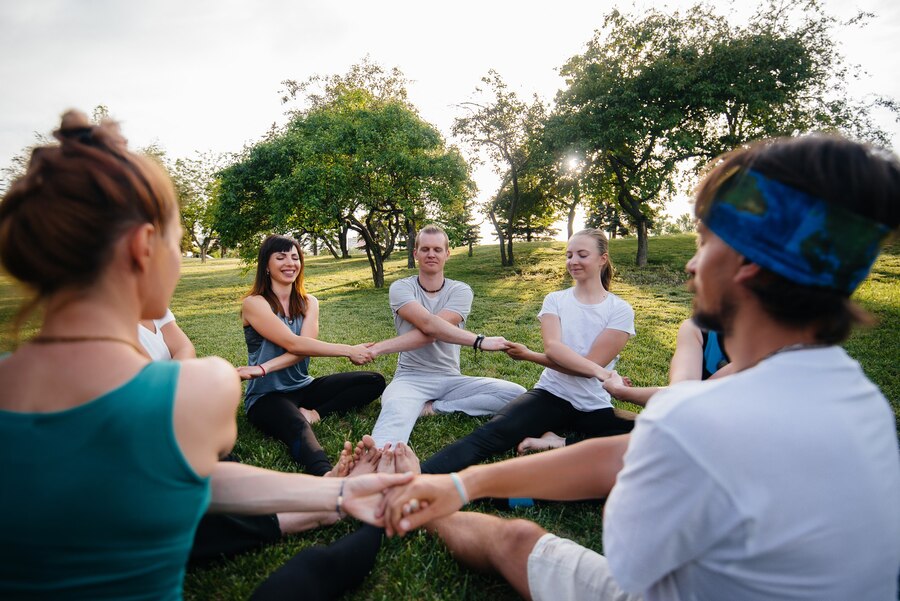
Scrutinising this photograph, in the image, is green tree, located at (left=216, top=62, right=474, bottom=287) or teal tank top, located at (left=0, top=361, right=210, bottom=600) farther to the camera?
green tree, located at (left=216, top=62, right=474, bottom=287)

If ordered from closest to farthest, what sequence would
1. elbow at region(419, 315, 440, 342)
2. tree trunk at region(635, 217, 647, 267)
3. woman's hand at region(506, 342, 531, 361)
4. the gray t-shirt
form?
elbow at region(419, 315, 440, 342) → woman's hand at region(506, 342, 531, 361) → the gray t-shirt → tree trunk at region(635, 217, 647, 267)

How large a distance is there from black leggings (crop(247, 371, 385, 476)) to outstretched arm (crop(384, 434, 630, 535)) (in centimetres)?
166

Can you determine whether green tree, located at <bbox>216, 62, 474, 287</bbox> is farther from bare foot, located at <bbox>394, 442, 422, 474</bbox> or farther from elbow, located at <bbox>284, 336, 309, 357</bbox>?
bare foot, located at <bbox>394, 442, 422, 474</bbox>

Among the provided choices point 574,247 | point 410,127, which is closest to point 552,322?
point 574,247

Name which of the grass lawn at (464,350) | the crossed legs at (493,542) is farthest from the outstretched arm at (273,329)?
the crossed legs at (493,542)

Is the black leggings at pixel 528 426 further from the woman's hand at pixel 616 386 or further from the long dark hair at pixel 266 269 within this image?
the long dark hair at pixel 266 269

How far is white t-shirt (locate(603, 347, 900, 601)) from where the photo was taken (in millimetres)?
1237

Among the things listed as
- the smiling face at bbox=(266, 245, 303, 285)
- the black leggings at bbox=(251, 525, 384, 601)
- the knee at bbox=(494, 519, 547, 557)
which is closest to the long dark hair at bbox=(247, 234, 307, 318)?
the smiling face at bbox=(266, 245, 303, 285)

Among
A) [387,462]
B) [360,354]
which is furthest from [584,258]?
[387,462]

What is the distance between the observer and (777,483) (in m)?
1.23

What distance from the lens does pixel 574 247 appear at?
4812 mm

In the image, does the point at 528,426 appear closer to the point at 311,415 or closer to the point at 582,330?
the point at 582,330

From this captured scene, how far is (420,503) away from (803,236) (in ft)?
6.60

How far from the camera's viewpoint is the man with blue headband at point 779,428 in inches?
48.9
